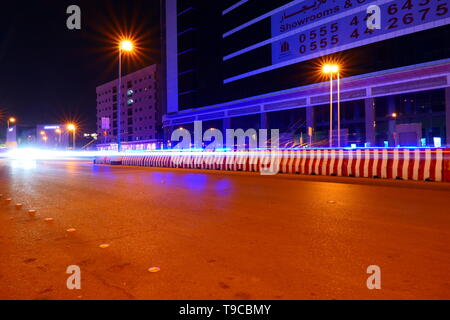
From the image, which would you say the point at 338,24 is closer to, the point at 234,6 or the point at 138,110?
the point at 234,6

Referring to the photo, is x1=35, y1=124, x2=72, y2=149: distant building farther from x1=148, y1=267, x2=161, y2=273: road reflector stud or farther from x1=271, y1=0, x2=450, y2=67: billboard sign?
x1=148, y1=267, x2=161, y2=273: road reflector stud

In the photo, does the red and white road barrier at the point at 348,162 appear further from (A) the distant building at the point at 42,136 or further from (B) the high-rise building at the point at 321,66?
(A) the distant building at the point at 42,136

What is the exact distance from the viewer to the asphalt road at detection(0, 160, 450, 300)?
343 cm

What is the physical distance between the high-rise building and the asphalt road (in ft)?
80.5

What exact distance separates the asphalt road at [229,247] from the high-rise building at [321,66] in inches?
966

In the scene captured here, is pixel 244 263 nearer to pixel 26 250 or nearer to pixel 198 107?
pixel 26 250

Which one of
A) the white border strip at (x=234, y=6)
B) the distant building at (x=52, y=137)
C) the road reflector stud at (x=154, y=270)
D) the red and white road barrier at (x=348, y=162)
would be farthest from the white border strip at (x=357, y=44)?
the distant building at (x=52, y=137)

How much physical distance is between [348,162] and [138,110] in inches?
3867

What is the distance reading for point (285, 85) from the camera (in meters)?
47.3

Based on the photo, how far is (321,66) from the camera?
4328 cm

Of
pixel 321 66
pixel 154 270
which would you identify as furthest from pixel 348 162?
pixel 321 66

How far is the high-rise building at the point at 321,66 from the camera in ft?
111

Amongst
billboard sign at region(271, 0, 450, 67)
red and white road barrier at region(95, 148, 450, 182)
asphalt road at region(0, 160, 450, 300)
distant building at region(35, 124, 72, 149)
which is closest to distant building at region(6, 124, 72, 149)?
distant building at region(35, 124, 72, 149)

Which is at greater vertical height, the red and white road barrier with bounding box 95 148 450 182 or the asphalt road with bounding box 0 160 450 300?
the red and white road barrier with bounding box 95 148 450 182
